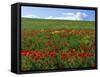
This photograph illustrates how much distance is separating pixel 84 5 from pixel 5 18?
44.0 inches

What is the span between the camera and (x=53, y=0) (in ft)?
13.5

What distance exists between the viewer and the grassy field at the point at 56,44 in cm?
390

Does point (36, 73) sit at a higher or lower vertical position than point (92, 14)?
lower

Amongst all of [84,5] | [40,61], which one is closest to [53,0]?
[84,5]

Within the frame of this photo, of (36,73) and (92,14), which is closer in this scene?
(36,73)

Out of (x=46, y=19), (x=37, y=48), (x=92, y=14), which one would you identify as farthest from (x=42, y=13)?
(x=92, y=14)

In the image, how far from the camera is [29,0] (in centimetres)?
397

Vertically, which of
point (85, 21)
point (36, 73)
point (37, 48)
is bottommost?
point (36, 73)

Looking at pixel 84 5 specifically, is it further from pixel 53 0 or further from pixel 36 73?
pixel 36 73

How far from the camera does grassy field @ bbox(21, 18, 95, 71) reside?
3.90m

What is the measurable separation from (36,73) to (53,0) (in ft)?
3.17

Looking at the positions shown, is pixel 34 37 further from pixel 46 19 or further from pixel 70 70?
pixel 70 70

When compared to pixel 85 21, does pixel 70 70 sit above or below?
below

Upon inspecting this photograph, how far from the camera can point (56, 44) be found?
407 centimetres
